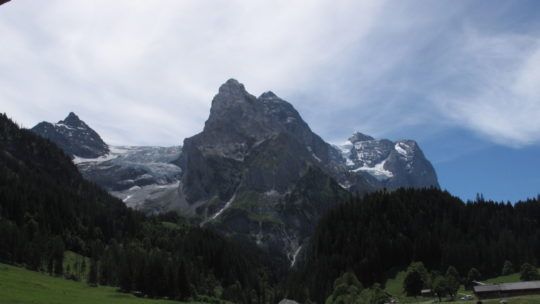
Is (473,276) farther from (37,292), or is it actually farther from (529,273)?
(37,292)

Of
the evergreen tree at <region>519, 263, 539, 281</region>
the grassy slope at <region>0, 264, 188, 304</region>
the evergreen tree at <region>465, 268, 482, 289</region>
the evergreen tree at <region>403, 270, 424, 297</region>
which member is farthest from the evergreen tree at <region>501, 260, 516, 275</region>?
the grassy slope at <region>0, 264, 188, 304</region>

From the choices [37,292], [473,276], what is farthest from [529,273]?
[37,292]

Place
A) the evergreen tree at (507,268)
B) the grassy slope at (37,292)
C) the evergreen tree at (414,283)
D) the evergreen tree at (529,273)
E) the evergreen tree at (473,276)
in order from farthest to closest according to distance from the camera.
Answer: the evergreen tree at (507,268), the evergreen tree at (473,276), the evergreen tree at (414,283), the evergreen tree at (529,273), the grassy slope at (37,292)

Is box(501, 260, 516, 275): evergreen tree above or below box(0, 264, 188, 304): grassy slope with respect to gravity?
above

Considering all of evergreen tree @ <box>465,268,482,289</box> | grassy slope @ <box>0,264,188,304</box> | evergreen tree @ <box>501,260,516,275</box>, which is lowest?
grassy slope @ <box>0,264,188,304</box>

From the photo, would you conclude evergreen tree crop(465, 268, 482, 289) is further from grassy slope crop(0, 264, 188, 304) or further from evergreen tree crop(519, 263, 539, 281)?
grassy slope crop(0, 264, 188, 304)

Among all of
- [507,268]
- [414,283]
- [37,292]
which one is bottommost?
[37,292]

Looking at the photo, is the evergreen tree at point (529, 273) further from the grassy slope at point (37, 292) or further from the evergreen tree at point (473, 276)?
the grassy slope at point (37, 292)

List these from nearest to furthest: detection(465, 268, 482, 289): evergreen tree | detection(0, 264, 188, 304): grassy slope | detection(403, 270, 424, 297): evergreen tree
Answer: detection(0, 264, 188, 304): grassy slope
detection(403, 270, 424, 297): evergreen tree
detection(465, 268, 482, 289): evergreen tree

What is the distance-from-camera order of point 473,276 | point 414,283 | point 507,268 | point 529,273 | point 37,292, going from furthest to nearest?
point 507,268
point 473,276
point 414,283
point 529,273
point 37,292

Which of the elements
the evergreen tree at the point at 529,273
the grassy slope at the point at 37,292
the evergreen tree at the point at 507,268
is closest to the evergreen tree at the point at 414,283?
the evergreen tree at the point at 529,273

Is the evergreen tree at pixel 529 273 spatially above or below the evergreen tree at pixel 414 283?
above

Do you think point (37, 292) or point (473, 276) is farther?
point (473, 276)

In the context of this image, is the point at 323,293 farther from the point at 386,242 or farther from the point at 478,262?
the point at 478,262
